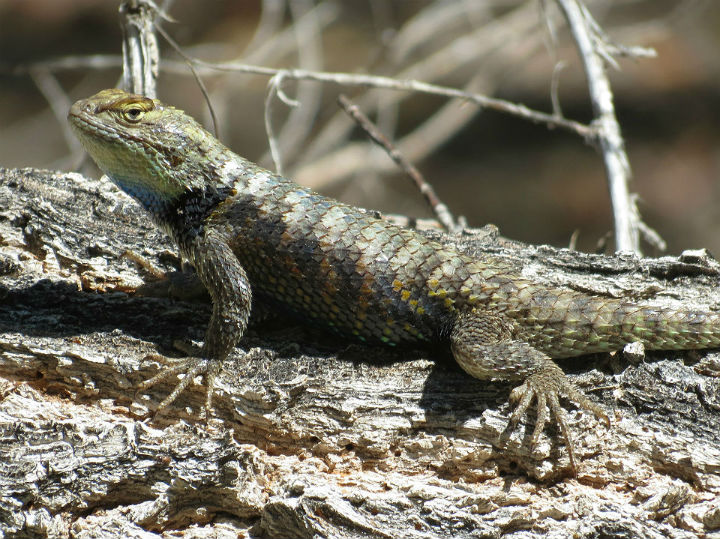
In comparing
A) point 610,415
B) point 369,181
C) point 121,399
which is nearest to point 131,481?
point 121,399

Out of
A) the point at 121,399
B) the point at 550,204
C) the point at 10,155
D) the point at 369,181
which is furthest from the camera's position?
the point at 550,204

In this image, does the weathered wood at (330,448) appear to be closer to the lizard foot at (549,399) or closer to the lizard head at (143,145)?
the lizard foot at (549,399)

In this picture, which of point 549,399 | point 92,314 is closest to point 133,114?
point 92,314

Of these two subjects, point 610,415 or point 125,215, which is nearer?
point 610,415

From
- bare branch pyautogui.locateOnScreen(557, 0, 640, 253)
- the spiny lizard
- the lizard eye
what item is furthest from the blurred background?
the lizard eye

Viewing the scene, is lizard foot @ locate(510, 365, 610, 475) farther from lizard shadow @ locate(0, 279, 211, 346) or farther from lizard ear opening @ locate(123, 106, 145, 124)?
lizard ear opening @ locate(123, 106, 145, 124)

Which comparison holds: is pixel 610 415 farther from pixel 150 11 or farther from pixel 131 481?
pixel 150 11

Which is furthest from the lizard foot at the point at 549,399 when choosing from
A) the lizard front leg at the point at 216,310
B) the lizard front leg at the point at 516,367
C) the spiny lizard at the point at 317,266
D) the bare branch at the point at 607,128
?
the bare branch at the point at 607,128

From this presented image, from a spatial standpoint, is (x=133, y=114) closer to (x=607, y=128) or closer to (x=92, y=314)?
(x=92, y=314)
